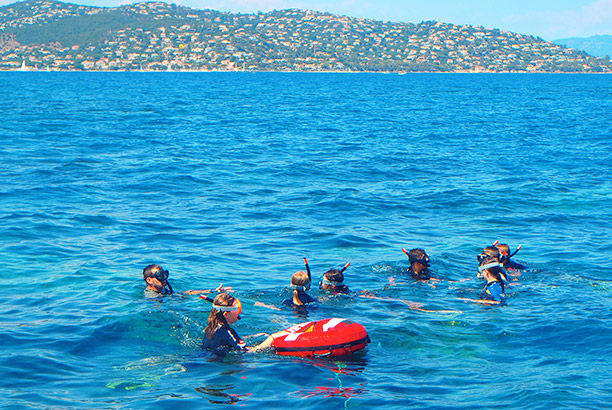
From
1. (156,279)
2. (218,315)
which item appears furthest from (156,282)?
(218,315)

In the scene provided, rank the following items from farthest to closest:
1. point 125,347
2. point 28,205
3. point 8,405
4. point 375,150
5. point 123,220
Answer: point 375,150, point 28,205, point 123,220, point 125,347, point 8,405

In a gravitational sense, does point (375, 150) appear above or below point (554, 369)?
above

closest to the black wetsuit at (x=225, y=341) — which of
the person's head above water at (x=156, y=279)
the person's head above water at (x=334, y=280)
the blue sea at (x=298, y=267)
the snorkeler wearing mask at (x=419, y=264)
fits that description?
the blue sea at (x=298, y=267)

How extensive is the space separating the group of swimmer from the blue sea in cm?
24

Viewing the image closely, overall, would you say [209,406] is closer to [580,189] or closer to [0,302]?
[0,302]

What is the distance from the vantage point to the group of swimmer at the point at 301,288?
1051 cm

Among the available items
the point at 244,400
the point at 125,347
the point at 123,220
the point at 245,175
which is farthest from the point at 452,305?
the point at 245,175

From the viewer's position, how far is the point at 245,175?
29.1m

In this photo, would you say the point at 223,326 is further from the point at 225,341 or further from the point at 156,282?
the point at 156,282

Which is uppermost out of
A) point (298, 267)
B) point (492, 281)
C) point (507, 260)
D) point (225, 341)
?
point (298, 267)

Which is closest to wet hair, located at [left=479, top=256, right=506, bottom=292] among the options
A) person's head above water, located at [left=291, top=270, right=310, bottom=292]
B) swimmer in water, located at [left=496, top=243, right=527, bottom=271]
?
swimmer in water, located at [left=496, top=243, right=527, bottom=271]

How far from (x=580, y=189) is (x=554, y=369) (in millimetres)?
17734

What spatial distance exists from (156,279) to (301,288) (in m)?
3.10

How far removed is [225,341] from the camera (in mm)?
10516
